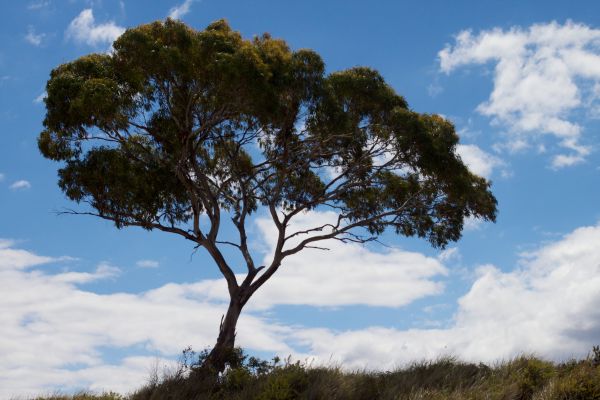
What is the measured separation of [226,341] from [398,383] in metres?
6.81

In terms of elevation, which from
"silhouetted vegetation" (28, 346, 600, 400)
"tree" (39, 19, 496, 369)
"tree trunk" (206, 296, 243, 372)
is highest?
"tree" (39, 19, 496, 369)

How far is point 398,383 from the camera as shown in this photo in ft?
53.2

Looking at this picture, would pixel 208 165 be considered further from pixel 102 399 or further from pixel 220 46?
pixel 102 399

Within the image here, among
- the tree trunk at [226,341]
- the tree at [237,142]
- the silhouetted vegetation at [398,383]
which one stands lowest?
the silhouetted vegetation at [398,383]

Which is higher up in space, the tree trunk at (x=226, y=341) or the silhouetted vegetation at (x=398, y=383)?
the tree trunk at (x=226, y=341)

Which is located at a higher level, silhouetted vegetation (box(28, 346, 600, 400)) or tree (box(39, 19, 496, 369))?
tree (box(39, 19, 496, 369))

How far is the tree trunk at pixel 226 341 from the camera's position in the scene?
20641mm

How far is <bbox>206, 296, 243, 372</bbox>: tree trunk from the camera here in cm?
2064

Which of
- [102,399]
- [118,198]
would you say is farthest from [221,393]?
[118,198]

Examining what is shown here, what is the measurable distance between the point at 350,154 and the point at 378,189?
220 cm

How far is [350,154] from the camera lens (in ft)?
77.0

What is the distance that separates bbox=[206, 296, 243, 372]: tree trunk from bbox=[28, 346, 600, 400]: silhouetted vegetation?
169 cm

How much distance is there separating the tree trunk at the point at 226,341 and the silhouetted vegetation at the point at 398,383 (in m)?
1.69

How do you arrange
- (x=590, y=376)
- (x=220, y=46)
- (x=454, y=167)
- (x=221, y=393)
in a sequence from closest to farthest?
(x=590, y=376) → (x=221, y=393) → (x=220, y=46) → (x=454, y=167)
